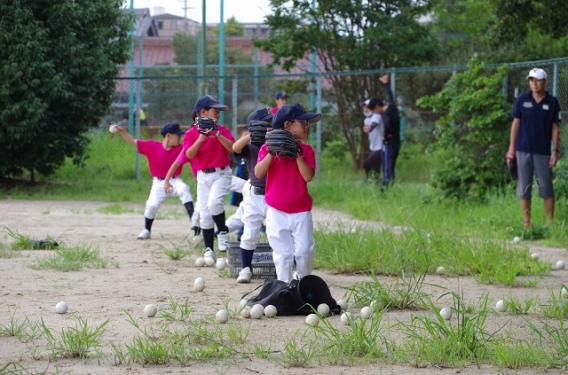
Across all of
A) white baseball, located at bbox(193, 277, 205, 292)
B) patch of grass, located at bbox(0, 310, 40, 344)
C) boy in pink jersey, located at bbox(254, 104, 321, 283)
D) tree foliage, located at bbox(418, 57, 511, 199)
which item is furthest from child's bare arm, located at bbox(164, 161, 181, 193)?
patch of grass, located at bbox(0, 310, 40, 344)

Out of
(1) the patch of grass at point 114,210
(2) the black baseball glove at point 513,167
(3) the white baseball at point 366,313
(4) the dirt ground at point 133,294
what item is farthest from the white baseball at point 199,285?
(1) the patch of grass at point 114,210

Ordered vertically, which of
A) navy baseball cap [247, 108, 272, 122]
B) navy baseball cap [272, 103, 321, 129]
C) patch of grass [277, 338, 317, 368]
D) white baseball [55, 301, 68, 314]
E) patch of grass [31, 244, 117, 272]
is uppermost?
navy baseball cap [272, 103, 321, 129]

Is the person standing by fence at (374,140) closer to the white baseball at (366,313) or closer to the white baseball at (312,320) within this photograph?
the white baseball at (366,313)

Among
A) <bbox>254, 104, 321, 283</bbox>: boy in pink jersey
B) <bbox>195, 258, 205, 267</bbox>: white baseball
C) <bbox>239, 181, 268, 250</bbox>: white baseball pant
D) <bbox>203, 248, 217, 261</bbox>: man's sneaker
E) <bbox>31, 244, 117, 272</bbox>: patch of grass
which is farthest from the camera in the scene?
<bbox>203, 248, 217, 261</bbox>: man's sneaker

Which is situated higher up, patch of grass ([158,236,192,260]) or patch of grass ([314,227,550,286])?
patch of grass ([314,227,550,286])

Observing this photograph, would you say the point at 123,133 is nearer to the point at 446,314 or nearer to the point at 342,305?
the point at 342,305

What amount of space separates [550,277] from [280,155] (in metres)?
3.48

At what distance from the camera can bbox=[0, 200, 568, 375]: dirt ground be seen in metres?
6.01

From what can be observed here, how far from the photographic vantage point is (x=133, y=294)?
8.66 meters

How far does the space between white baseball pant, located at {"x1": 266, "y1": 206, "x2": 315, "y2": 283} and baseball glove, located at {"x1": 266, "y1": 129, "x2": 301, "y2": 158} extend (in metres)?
0.56

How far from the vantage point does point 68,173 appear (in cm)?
2214

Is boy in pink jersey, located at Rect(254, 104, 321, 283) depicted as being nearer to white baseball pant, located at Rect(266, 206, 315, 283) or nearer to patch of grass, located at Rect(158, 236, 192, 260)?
white baseball pant, located at Rect(266, 206, 315, 283)

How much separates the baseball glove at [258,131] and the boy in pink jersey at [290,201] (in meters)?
0.82

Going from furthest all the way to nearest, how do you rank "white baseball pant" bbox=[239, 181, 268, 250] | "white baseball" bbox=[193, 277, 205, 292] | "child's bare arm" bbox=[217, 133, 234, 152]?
1. "child's bare arm" bbox=[217, 133, 234, 152]
2. "white baseball pant" bbox=[239, 181, 268, 250]
3. "white baseball" bbox=[193, 277, 205, 292]
